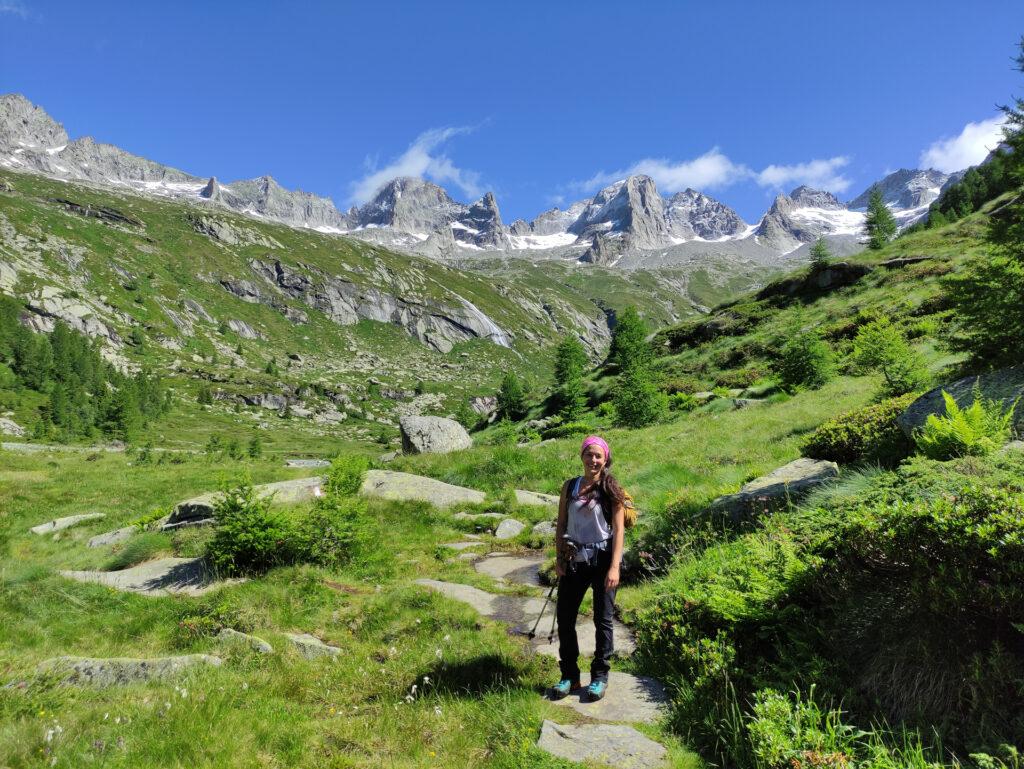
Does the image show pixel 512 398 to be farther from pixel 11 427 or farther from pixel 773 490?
pixel 11 427

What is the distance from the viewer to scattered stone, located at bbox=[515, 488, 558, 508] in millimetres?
16031

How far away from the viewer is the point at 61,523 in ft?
55.4

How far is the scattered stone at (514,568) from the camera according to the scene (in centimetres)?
1039

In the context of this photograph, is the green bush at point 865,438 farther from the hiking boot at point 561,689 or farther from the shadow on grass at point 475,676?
the shadow on grass at point 475,676

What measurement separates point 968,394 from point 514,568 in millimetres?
9452

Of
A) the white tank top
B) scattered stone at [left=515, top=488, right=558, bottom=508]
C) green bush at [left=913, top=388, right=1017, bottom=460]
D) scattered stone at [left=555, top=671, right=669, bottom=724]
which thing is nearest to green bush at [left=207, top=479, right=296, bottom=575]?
the white tank top

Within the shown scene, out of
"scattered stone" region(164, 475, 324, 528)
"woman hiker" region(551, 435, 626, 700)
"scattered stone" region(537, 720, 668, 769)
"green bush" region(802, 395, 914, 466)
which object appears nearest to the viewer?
"scattered stone" region(537, 720, 668, 769)

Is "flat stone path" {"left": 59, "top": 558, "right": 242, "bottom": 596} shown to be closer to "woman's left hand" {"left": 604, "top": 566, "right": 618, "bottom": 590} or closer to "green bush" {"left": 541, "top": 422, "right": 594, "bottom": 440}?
"woman's left hand" {"left": 604, "top": 566, "right": 618, "bottom": 590}

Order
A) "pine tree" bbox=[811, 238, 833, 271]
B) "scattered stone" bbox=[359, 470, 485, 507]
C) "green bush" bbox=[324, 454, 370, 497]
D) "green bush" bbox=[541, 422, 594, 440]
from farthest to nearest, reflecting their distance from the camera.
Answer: "pine tree" bbox=[811, 238, 833, 271]
"green bush" bbox=[541, 422, 594, 440]
"scattered stone" bbox=[359, 470, 485, 507]
"green bush" bbox=[324, 454, 370, 497]

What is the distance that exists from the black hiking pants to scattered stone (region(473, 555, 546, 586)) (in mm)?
4532

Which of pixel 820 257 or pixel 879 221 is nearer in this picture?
pixel 820 257

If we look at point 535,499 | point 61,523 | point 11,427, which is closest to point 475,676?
point 535,499

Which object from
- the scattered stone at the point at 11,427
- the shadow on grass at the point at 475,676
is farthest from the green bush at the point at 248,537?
the scattered stone at the point at 11,427

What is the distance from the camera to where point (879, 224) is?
6894 cm
